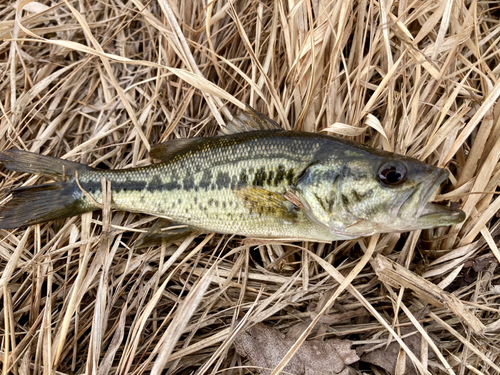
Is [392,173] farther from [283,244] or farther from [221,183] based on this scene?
[221,183]

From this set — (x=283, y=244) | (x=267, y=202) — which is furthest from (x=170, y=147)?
(x=283, y=244)

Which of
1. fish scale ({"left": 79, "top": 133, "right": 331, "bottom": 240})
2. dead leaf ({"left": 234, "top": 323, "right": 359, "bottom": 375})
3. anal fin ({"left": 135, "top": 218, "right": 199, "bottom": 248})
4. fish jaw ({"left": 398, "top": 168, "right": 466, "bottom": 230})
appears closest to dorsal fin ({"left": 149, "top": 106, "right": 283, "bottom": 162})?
fish scale ({"left": 79, "top": 133, "right": 331, "bottom": 240})

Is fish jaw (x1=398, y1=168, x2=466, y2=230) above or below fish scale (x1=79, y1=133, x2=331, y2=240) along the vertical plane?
above

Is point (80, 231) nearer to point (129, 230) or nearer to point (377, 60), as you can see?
point (129, 230)

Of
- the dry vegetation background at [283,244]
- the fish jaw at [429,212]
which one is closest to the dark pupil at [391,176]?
the fish jaw at [429,212]

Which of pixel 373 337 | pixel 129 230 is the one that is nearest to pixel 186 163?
pixel 129 230

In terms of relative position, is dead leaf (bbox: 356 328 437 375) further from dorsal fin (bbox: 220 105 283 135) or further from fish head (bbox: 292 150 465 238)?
dorsal fin (bbox: 220 105 283 135)
